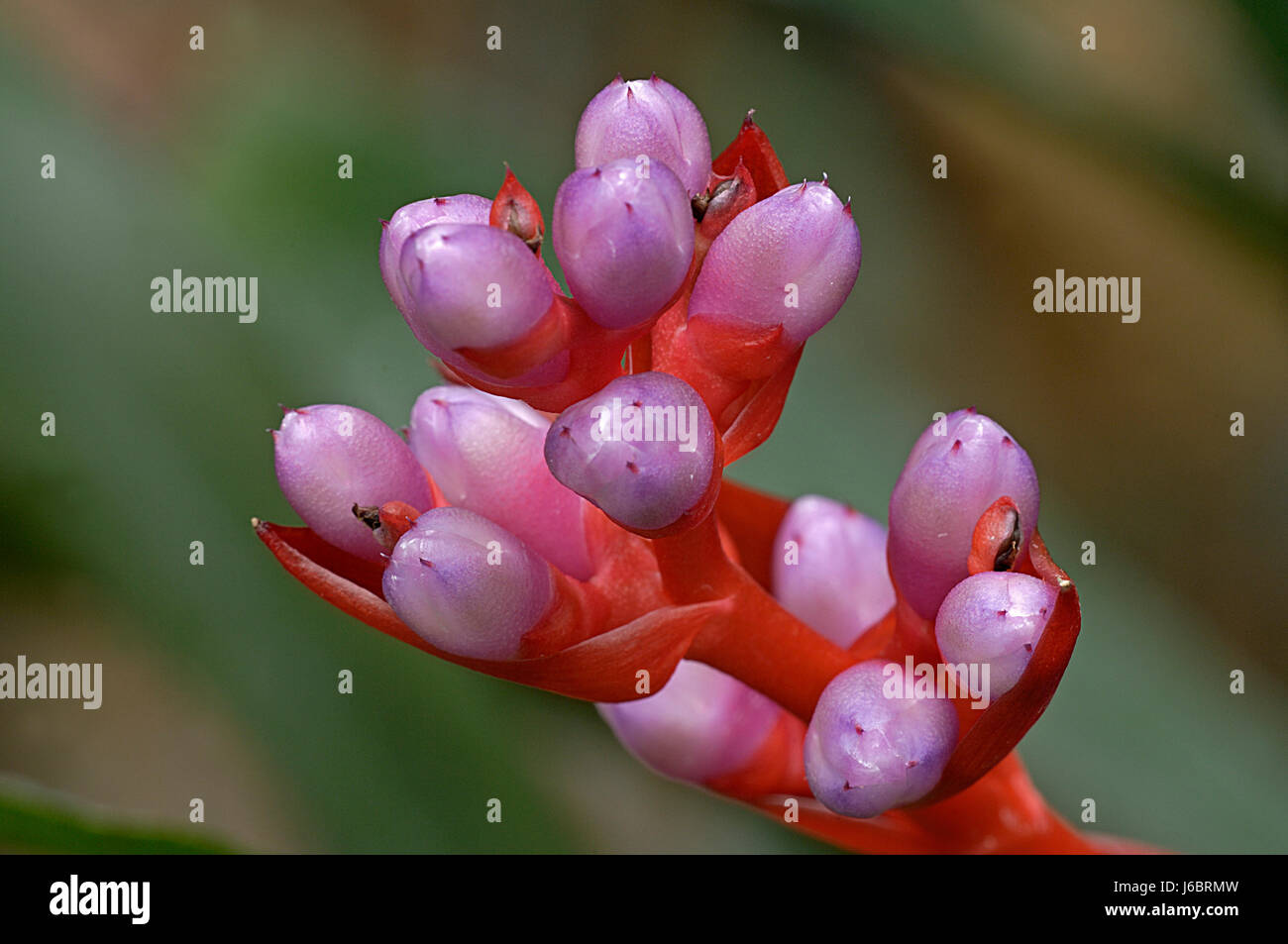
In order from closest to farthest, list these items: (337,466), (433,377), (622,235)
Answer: (622,235), (337,466), (433,377)

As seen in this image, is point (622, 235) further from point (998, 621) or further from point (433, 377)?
point (433, 377)

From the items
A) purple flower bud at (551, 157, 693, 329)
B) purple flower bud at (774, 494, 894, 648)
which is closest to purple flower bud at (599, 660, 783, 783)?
purple flower bud at (774, 494, 894, 648)

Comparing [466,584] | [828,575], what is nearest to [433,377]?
[828,575]

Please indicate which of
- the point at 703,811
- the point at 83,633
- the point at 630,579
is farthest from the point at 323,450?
the point at 83,633

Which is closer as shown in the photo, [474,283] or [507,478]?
[474,283]
